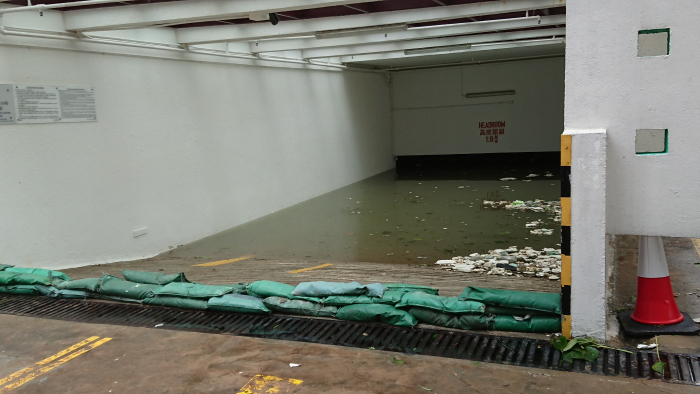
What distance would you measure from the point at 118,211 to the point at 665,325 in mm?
5727

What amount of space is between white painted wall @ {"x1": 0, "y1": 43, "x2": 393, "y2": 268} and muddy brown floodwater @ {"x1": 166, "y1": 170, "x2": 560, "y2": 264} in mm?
517

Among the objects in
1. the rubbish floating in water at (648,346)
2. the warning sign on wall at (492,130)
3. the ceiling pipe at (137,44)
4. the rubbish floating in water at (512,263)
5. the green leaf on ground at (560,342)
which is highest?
the ceiling pipe at (137,44)

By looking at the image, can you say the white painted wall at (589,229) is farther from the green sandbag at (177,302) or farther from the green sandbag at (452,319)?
the green sandbag at (177,302)

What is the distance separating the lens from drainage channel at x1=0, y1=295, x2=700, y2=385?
261 cm

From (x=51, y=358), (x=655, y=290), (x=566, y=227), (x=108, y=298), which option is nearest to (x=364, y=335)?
(x=566, y=227)

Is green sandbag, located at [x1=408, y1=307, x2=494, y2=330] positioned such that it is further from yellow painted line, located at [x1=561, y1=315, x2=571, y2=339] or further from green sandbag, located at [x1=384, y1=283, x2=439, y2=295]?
yellow painted line, located at [x1=561, y1=315, x2=571, y2=339]

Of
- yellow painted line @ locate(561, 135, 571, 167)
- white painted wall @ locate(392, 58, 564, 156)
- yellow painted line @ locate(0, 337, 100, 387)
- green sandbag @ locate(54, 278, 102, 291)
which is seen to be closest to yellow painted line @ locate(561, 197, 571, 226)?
yellow painted line @ locate(561, 135, 571, 167)

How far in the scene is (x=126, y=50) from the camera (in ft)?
20.9

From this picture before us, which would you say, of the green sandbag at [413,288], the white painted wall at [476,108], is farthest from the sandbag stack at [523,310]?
the white painted wall at [476,108]

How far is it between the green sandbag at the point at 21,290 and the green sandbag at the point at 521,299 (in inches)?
138

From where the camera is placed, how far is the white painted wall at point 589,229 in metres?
2.64

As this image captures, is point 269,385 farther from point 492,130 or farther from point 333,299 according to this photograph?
point 492,130

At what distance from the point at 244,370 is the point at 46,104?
13.7 ft

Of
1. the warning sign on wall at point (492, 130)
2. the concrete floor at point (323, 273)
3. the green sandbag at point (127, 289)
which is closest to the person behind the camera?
the green sandbag at point (127, 289)
